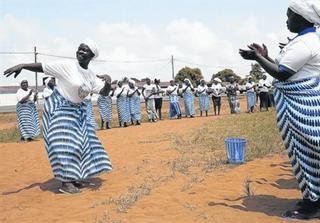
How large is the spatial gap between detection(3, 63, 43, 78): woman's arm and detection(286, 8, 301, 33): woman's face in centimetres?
327

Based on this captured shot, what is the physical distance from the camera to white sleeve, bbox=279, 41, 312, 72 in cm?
446

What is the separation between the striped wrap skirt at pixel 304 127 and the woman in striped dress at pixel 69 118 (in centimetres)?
277

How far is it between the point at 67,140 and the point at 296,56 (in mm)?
3322

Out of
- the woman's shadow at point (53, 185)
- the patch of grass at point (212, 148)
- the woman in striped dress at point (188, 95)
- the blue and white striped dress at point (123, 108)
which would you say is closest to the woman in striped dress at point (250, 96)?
the woman in striped dress at point (188, 95)

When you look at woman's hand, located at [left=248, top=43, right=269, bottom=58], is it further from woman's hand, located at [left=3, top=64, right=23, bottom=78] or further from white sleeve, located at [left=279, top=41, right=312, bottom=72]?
woman's hand, located at [left=3, top=64, right=23, bottom=78]

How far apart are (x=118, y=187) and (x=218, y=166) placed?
1846mm

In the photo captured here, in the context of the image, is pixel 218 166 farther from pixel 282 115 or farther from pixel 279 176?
pixel 282 115

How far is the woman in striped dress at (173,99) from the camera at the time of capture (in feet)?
71.6

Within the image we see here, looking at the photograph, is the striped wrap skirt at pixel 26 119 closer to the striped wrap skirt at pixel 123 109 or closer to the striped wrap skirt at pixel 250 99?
the striped wrap skirt at pixel 123 109

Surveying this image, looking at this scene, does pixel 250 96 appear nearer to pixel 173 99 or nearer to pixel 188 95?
pixel 188 95

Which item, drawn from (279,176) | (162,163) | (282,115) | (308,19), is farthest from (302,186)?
(162,163)

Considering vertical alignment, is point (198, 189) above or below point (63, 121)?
below

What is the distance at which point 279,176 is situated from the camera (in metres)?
6.86

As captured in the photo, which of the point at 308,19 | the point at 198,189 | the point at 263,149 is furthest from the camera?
the point at 263,149
